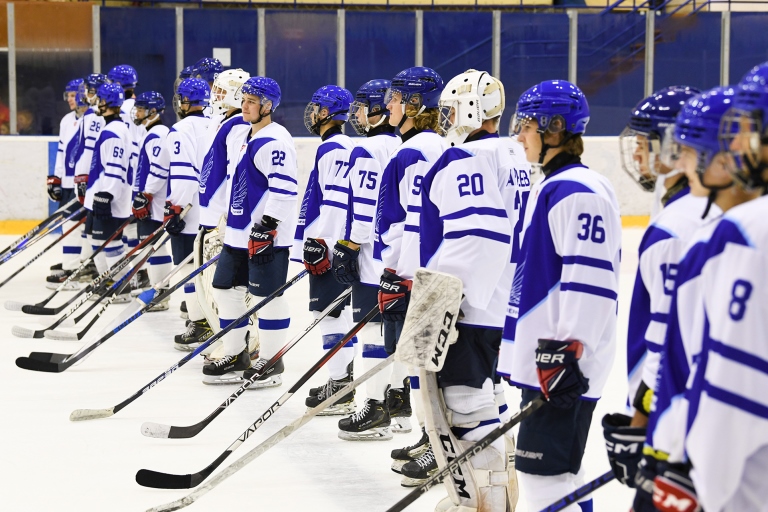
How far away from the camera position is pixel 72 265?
752 cm

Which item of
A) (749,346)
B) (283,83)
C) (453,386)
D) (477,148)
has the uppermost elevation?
(283,83)

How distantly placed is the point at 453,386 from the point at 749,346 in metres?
1.50

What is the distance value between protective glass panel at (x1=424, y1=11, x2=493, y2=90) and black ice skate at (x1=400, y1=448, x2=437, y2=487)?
801 cm

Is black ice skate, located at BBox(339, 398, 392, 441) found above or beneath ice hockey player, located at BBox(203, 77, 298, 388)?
beneath

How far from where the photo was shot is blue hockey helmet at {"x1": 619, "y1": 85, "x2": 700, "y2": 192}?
6.81 ft

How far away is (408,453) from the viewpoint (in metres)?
3.54

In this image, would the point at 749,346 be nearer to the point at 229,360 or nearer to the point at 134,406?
the point at 134,406

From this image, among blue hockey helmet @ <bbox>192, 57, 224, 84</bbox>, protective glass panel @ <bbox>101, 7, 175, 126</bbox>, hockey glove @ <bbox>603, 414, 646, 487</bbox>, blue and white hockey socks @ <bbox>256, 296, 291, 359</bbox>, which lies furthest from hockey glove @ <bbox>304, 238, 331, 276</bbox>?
protective glass panel @ <bbox>101, 7, 175, 126</bbox>

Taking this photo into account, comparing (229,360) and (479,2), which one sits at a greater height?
(479,2)

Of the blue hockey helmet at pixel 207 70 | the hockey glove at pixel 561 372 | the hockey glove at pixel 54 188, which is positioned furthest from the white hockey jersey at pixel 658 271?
the hockey glove at pixel 54 188

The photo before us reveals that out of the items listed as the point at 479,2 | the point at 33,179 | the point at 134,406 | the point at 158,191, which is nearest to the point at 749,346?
the point at 134,406

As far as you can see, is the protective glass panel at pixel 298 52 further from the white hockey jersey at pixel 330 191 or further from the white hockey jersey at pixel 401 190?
the white hockey jersey at pixel 401 190

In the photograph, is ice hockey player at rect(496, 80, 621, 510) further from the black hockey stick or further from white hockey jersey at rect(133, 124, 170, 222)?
white hockey jersey at rect(133, 124, 170, 222)

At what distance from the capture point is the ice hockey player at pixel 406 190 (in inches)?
130
